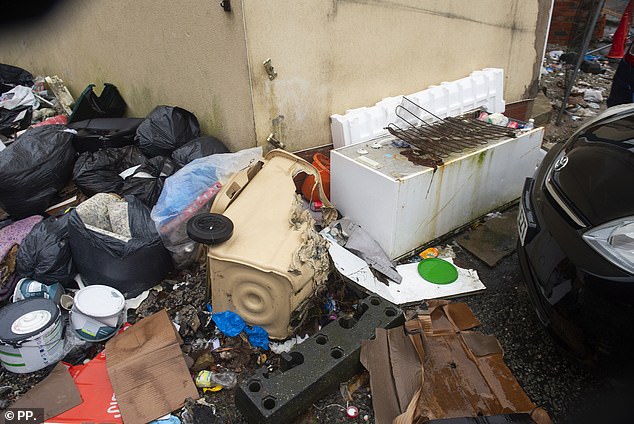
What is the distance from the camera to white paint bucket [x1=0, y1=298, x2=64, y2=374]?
2143mm

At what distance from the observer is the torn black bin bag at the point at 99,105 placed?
4375mm

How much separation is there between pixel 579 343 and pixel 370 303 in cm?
104

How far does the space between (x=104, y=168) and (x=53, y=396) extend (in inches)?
73.0

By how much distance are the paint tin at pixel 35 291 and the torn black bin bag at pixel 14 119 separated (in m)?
2.97

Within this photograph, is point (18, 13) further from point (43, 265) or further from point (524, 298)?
point (524, 298)

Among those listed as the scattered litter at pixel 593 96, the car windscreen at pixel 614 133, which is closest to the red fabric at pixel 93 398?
the car windscreen at pixel 614 133

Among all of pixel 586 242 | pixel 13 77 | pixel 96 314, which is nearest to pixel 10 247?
pixel 96 314

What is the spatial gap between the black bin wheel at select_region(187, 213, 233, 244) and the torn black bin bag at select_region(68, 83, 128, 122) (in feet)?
9.50

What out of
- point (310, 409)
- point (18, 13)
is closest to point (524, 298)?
point (310, 409)

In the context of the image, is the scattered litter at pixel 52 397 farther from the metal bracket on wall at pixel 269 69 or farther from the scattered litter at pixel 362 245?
the metal bracket on wall at pixel 269 69

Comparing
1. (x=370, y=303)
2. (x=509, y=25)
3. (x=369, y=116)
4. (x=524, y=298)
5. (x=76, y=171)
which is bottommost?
(x=524, y=298)

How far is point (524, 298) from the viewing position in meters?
2.69

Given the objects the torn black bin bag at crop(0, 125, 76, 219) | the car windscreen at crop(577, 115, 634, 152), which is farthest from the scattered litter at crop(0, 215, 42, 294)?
the car windscreen at crop(577, 115, 634, 152)

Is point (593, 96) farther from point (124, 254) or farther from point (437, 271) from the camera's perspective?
point (124, 254)
